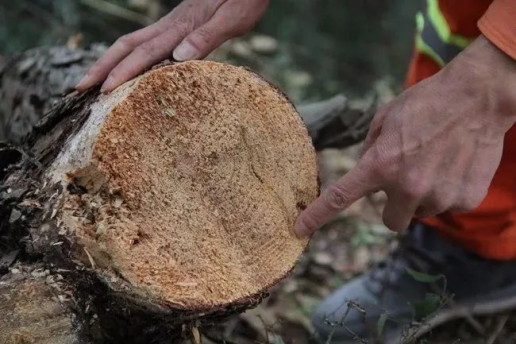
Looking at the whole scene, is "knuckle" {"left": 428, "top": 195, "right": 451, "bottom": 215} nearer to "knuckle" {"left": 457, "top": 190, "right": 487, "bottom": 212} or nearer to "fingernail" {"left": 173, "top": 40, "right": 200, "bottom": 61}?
"knuckle" {"left": 457, "top": 190, "right": 487, "bottom": 212}

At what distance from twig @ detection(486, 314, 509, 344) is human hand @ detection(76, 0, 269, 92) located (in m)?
1.21

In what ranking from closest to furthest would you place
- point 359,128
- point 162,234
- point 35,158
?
point 162,234
point 35,158
point 359,128

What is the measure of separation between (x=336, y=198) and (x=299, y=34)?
3311mm

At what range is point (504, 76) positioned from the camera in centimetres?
137

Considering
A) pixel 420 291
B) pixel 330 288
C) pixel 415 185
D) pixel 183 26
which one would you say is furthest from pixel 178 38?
pixel 330 288

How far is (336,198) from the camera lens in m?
1.46

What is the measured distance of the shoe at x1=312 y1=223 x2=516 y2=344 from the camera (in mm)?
2250

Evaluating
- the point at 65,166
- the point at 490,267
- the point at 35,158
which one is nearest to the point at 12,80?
the point at 35,158

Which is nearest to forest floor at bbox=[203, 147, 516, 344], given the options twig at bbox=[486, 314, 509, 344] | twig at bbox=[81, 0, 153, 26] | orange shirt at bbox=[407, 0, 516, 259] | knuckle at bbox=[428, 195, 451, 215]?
twig at bbox=[486, 314, 509, 344]

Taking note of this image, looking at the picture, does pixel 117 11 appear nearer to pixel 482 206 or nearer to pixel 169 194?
pixel 482 206

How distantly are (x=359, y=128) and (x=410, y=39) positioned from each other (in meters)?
2.80

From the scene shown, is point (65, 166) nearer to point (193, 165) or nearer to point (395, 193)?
point (193, 165)

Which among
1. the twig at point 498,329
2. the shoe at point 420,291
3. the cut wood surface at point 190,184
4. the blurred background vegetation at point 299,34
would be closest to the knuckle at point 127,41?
the cut wood surface at point 190,184

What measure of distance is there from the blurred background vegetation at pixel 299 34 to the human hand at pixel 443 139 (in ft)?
7.29
